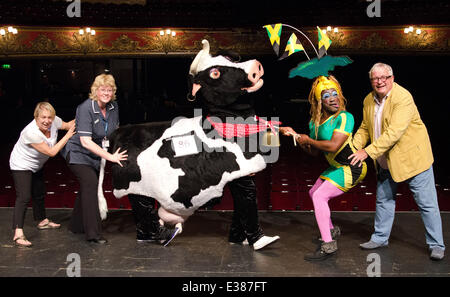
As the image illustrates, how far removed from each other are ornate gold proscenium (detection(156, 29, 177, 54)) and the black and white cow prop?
274 inches

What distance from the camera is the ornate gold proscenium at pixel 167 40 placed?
9625 millimetres

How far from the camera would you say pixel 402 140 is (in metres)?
2.92

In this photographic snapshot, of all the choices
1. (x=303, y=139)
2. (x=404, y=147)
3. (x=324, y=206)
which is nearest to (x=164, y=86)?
(x=303, y=139)

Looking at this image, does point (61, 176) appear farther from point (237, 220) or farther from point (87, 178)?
point (237, 220)

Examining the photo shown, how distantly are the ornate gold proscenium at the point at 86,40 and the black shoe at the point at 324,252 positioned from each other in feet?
26.5

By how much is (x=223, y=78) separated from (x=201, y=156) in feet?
1.75

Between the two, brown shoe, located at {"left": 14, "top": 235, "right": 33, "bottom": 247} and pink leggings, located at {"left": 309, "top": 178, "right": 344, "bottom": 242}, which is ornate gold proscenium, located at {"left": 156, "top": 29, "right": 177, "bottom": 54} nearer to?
brown shoe, located at {"left": 14, "top": 235, "right": 33, "bottom": 247}

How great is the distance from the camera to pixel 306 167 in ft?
21.7

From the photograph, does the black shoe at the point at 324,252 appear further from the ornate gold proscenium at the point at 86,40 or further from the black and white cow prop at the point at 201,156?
the ornate gold proscenium at the point at 86,40

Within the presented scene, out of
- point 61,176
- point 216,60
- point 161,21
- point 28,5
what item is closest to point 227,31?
point 161,21

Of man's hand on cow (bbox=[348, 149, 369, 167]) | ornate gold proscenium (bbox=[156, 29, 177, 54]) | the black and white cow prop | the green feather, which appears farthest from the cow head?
ornate gold proscenium (bbox=[156, 29, 177, 54])

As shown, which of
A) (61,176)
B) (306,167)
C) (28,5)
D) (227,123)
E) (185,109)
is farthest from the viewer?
(185,109)

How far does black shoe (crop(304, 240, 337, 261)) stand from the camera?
2.92 meters

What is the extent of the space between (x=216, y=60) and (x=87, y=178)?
128cm
